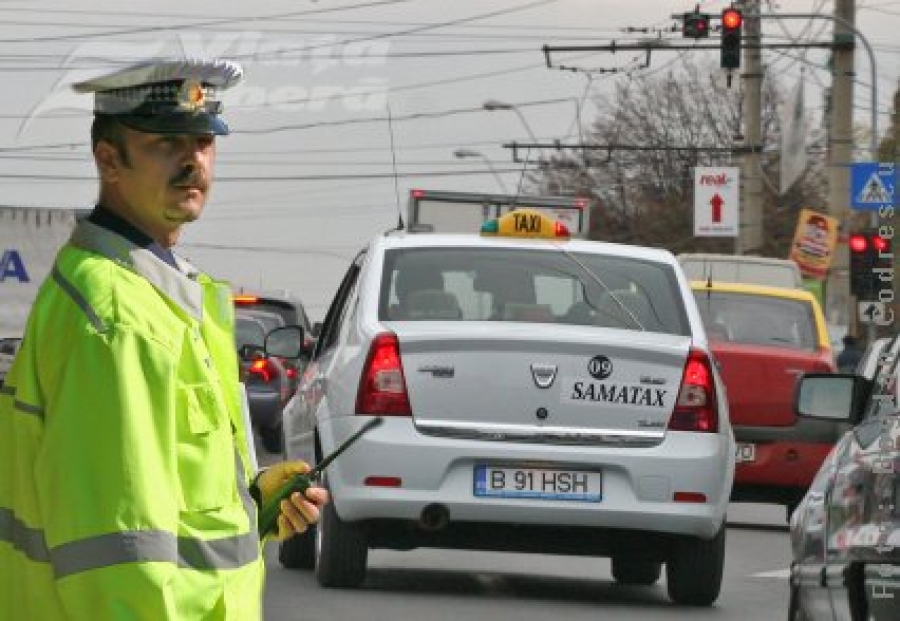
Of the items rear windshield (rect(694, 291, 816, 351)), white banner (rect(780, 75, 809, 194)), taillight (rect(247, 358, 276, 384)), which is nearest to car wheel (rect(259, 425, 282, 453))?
taillight (rect(247, 358, 276, 384))

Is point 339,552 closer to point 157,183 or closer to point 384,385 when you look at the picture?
point 384,385

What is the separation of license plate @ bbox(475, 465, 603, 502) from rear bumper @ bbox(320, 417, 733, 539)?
27 millimetres

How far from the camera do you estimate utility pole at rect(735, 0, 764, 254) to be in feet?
178

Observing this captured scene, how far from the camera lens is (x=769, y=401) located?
20922 mm

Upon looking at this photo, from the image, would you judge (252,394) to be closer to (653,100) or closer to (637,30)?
(637,30)

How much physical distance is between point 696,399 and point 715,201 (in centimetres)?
4721

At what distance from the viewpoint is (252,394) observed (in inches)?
1218

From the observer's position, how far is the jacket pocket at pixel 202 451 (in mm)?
3990

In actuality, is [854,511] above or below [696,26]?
above

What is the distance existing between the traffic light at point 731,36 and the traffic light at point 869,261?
173 inches

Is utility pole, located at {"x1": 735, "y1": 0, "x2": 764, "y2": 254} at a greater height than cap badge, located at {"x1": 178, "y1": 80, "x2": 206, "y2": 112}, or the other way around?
cap badge, located at {"x1": 178, "y1": 80, "x2": 206, "y2": 112}

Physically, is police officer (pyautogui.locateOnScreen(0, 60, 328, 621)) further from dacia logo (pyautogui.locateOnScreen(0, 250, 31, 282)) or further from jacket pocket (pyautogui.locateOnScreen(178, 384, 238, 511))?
dacia logo (pyautogui.locateOnScreen(0, 250, 31, 282))

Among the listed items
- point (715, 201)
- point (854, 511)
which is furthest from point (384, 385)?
point (715, 201)

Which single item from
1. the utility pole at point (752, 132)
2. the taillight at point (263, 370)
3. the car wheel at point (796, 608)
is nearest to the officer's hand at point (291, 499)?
the car wheel at point (796, 608)
